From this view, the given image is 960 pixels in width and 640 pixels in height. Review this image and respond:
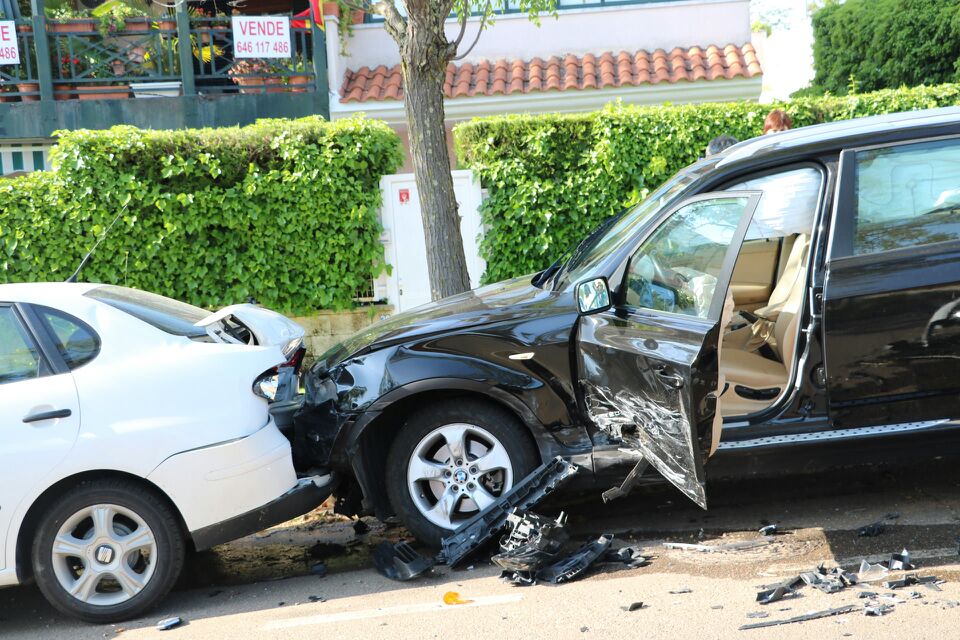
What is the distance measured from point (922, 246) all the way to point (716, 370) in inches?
51.7

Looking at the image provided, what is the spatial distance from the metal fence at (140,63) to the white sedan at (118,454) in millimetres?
9266

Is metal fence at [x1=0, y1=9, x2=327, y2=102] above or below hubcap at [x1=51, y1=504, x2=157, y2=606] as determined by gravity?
above

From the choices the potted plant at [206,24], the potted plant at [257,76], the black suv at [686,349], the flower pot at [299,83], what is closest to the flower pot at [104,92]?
the potted plant at [206,24]

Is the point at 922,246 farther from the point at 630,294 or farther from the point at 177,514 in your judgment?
the point at 177,514

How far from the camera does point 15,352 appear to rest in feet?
15.7

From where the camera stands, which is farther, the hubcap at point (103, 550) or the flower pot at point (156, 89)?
the flower pot at point (156, 89)

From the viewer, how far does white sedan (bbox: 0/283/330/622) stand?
15.0 feet

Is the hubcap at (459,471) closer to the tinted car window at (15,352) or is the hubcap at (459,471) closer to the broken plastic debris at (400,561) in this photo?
the broken plastic debris at (400,561)

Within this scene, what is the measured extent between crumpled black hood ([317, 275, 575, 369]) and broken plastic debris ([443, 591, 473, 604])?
4.26 ft

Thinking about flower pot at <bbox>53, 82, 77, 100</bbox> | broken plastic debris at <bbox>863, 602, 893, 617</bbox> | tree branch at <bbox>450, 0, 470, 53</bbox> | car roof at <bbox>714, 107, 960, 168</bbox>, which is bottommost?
broken plastic debris at <bbox>863, 602, 893, 617</bbox>

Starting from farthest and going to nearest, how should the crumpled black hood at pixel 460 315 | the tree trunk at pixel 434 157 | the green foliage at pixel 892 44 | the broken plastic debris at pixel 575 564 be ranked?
the green foliage at pixel 892 44 → the tree trunk at pixel 434 157 → the crumpled black hood at pixel 460 315 → the broken plastic debris at pixel 575 564

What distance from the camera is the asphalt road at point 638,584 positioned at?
410 centimetres

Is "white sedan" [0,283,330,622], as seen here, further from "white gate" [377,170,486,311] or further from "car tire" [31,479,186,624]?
"white gate" [377,170,486,311]

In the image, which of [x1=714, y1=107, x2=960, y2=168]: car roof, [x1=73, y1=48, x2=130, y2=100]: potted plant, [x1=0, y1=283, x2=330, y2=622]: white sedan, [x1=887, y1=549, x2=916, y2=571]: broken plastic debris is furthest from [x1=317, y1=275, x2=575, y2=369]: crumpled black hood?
[x1=73, y1=48, x2=130, y2=100]: potted plant
